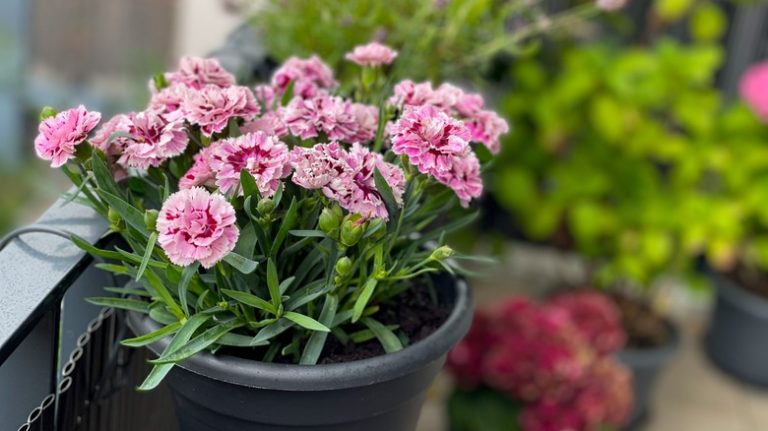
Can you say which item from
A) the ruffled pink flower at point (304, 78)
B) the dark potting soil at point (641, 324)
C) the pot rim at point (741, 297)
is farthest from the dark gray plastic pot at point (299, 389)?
the pot rim at point (741, 297)

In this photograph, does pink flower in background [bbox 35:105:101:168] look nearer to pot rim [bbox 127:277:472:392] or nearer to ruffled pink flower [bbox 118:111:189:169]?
ruffled pink flower [bbox 118:111:189:169]

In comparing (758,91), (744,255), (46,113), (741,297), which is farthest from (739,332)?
(46,113)

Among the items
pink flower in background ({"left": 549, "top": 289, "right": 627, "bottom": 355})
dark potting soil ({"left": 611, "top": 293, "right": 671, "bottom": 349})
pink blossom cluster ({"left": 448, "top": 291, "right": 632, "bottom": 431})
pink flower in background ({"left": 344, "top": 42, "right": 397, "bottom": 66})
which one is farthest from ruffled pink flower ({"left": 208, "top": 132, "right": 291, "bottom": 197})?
dark potting soil ({"left": 611, "top": 293, "right": 671, "bottom": 349})

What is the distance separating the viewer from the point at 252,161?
2.50 ft

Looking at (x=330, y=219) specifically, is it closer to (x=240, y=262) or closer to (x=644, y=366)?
(x=240, y=262)

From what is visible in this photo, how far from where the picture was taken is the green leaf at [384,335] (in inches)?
33.0

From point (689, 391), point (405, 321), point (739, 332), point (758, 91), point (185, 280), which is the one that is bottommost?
point (689, 391)

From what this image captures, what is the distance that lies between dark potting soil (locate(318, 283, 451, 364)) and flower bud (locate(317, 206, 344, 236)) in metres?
0.14

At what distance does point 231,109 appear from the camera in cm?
82

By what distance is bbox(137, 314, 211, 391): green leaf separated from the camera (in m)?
0.74

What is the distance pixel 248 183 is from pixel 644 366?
5.51 ft

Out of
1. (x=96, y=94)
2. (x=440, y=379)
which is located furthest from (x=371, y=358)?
(x=96, y=94)

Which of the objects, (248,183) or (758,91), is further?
(758,91)

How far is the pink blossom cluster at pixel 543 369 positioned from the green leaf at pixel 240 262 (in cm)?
109
